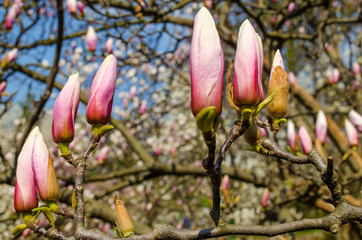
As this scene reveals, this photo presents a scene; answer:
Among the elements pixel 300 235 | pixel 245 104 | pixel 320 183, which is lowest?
pixel 300 235

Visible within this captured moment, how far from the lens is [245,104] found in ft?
2.43

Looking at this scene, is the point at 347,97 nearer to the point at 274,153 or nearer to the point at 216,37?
the point at 274,153

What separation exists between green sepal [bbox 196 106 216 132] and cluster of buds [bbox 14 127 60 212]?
45 cm

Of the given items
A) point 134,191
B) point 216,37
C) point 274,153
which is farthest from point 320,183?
point 134,191

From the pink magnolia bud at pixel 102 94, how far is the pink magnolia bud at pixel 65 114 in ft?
0.20

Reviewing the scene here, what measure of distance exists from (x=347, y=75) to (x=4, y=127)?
1175 centimetres

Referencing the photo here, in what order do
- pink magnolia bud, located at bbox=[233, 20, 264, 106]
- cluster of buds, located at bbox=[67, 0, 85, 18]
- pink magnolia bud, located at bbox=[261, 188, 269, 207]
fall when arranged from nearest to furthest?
1. pink magnolia bud, located at bbox=[233, 20, 264, 106]
2. pink magnolia bud, located at bbox=[261, 188, 269, 207]
3. cluster of buds, located at bbox=[67, 0, 85, 18]

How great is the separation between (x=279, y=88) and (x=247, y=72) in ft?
0.72

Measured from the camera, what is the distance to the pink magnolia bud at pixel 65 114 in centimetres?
86

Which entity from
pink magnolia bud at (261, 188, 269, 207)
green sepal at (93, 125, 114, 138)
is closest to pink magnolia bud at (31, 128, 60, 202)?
green sepal at (93, 125, 114, 138)

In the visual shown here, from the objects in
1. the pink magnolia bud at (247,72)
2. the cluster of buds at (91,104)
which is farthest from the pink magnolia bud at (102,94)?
the pink magnolia bud at (247,72)

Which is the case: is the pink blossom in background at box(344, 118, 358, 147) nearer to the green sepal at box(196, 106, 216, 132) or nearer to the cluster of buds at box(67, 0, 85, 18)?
the green sepal at box(196, 106, 216, 132)

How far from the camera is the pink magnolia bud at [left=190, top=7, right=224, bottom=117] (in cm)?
66

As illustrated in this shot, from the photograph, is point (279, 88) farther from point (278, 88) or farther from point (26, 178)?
point (26, 178)
